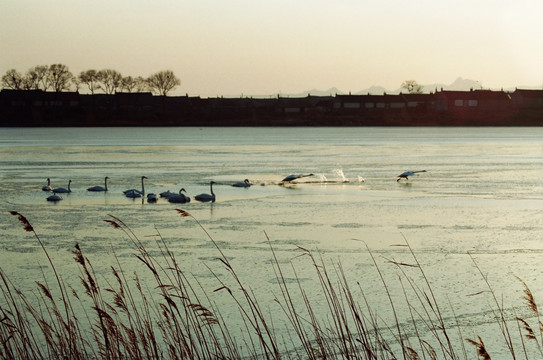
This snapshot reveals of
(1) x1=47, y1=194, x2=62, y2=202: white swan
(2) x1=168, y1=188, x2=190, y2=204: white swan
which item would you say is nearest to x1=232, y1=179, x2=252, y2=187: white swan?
(2) x1=168, y1=188, x2=190, y2=204: white swan

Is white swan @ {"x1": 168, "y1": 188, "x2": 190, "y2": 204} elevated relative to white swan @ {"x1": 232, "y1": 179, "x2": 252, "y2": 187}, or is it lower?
elevated

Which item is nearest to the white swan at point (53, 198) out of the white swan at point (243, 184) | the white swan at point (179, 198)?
the white swan at point (179, 198)

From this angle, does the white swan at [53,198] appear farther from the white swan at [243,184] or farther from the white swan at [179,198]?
the white swan at [243,184]

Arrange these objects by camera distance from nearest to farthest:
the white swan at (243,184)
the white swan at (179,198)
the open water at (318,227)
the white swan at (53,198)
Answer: the open water at (318,227) < the white swan at (179,198) < the white swan at (53,198) < the white swan at (243,184)

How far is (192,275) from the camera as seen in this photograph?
11.1 meters

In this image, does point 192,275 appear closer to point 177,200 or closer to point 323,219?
point 323,219

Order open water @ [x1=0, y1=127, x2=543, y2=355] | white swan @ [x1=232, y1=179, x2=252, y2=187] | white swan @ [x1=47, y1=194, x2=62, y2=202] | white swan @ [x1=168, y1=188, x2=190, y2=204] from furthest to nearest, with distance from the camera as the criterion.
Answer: white swan @ [x1=232, y1=179, x2=252, y2=187] < white swan @ [x1=47, y1=194, x2=62, y2=202] < white swan @ [x1=168, y1=188, x2=190, y2=204] < open water @ [x1=0, y1=127, x2=543, y2=355]

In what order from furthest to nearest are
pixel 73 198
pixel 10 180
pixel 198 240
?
pixel 10 180 < pixel 73 198 < pixel 198 240

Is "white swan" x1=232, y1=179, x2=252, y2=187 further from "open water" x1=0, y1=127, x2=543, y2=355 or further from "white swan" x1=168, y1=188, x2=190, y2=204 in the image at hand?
"white swan" x1=168, y1=188, x2=190, y2=204

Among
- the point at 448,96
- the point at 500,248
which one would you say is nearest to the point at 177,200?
the point at 500,248

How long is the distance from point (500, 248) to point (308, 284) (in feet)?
14.9

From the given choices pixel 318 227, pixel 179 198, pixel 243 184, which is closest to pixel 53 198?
pixel 179 198

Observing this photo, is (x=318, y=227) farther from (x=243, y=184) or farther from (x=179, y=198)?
(x=243, y=184)

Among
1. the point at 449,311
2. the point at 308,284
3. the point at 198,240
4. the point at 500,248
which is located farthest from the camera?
the point at 198,240
